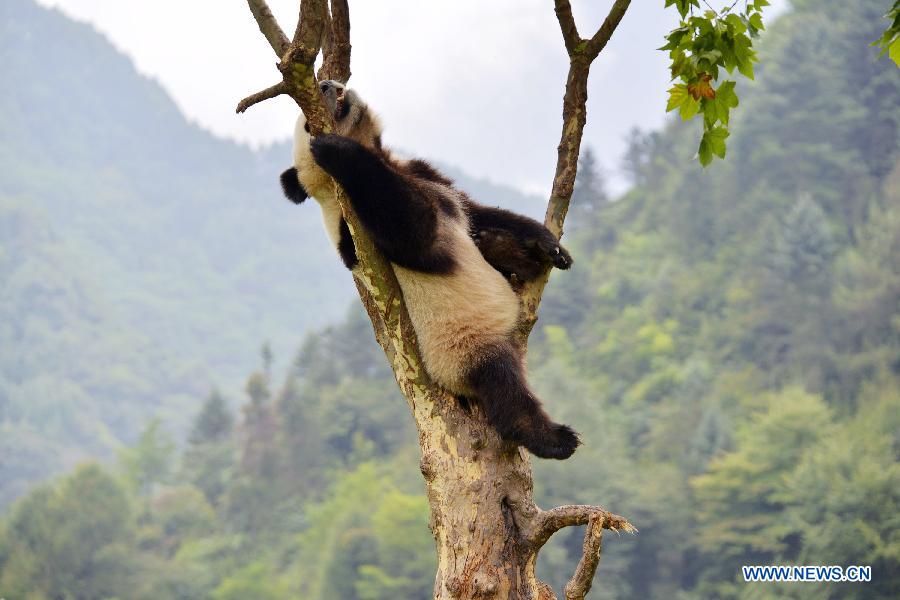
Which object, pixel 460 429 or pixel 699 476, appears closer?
pixel 460 429

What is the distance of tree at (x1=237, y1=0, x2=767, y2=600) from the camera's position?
16.7 feet

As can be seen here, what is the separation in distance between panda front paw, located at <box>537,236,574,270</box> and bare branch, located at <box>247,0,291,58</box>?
7.28 ft

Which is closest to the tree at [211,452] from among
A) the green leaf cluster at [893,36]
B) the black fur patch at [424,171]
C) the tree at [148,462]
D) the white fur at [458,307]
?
the tree at [148,462]

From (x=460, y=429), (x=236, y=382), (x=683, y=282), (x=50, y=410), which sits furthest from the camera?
(x=236, y=382)

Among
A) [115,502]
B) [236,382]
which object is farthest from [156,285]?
[115,502]

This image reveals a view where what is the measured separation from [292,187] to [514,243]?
5.42 ft

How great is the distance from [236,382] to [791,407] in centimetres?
12849

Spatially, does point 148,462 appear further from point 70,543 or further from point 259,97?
point 259,97

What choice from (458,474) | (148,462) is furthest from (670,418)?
(458,474)

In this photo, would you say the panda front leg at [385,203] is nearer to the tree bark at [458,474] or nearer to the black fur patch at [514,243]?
the tree bark at [458,474]

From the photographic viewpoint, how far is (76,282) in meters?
159

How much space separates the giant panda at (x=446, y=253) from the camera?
5887 mm

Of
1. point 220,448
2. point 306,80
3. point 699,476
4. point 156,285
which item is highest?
point 156,285

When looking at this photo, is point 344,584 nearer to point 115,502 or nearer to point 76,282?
point 115,502
